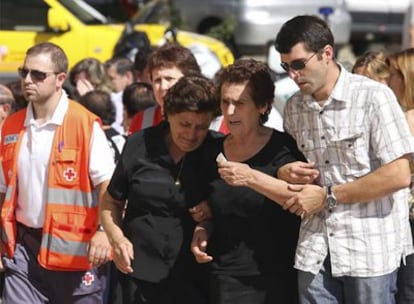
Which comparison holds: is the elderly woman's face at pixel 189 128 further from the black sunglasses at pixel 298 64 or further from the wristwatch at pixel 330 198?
the wristwatch at pixel 330 198

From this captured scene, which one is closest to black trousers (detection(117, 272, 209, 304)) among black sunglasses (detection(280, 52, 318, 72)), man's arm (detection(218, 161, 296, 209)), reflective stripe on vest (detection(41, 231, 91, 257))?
reflective stripe on vest (detection(41, 231, 91, 257))

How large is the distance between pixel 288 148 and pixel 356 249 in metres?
0.51

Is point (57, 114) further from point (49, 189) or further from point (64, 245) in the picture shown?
point (64, 245)

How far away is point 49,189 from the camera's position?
4.75 m

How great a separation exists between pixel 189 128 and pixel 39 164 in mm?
934

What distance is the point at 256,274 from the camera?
4.09 meters

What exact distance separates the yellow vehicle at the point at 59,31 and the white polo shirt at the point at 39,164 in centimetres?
590

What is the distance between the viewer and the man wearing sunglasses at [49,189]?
188 inches

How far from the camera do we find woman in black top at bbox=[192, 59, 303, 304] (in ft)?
13.3

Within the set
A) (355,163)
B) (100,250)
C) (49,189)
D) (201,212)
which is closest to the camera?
(355,163)

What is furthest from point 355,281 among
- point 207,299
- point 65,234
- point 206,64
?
point 206,64

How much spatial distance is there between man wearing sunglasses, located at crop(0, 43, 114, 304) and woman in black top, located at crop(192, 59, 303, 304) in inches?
33.0

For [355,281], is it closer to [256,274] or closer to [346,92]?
[256,274]

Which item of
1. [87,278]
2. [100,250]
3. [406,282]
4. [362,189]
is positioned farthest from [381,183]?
[87,278]
